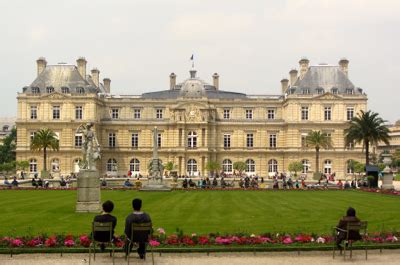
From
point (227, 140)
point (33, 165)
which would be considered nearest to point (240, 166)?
point (227, 140)

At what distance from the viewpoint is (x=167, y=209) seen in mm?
32438

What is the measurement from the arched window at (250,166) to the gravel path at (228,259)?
76874 millimetres

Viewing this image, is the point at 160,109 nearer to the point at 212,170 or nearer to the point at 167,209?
the point at 212,170

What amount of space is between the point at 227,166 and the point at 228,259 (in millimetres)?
78267

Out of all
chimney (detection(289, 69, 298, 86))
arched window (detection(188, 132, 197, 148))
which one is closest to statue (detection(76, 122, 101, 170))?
arched window (detection(188, 132, 197, 148))

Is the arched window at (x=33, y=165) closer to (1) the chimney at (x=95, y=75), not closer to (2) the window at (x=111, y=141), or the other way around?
(2) the window at (x=111, y=141)

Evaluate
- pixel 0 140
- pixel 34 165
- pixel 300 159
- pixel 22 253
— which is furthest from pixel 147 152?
pixel 22 253

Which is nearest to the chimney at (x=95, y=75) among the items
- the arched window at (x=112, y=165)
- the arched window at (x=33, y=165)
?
the arched window at (x=112, y=165)

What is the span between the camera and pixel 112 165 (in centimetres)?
9569

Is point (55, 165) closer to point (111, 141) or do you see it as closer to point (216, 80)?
point (111, 141)

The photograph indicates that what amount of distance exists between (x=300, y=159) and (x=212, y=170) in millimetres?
13455

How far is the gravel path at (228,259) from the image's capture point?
16.9 meters

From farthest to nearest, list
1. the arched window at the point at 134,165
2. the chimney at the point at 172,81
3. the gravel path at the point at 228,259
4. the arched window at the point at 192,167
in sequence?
the chimney at the point at 172,81, the arched window at the point at 134,165, the arched window at the point at 192,167, the gravel path at the point at 228,259

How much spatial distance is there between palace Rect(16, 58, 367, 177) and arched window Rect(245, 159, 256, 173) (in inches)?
6.1
